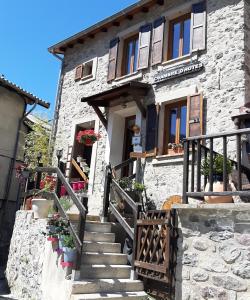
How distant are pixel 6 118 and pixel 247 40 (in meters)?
8.78

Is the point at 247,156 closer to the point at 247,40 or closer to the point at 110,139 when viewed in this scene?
the point at 247,40

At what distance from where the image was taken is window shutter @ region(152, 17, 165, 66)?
9.20 meters

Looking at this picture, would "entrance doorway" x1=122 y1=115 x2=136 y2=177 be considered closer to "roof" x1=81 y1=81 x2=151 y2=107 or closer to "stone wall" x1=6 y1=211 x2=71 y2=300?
"roof" x1=81 y1=81 x2=151 y2=107

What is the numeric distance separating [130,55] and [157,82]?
75.0 inches

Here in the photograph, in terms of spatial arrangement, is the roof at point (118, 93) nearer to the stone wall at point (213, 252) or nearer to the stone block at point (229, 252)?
the stone wall at point (213, 252)

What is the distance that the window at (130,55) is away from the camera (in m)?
10.2

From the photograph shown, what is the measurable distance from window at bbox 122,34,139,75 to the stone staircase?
16.8 feet

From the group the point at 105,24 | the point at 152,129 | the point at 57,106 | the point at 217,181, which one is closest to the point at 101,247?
the point at 217,181

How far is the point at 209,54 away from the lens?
8148 mm

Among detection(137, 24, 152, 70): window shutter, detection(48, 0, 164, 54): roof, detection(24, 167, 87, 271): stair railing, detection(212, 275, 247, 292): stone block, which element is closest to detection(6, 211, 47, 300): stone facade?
detection(24, 167, 87, 271): stair railing

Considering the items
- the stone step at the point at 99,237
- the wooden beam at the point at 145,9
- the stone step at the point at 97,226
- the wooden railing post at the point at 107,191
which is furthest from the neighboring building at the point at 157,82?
the stone step at the point at 99,237

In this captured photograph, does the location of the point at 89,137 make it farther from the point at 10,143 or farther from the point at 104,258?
the point at 10,143

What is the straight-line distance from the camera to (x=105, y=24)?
10.8 metres

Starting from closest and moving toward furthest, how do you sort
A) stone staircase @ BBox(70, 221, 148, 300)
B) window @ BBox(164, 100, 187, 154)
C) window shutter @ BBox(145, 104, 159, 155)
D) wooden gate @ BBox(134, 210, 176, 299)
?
wooden gate @ BBox(134, 210, 176, 299) < stone staircase @ BBox(70, 221, 148, 300) < window @ BBox(164, 100, 187, 154) < window shutter @ BBox(145, 104, 159, 155)
